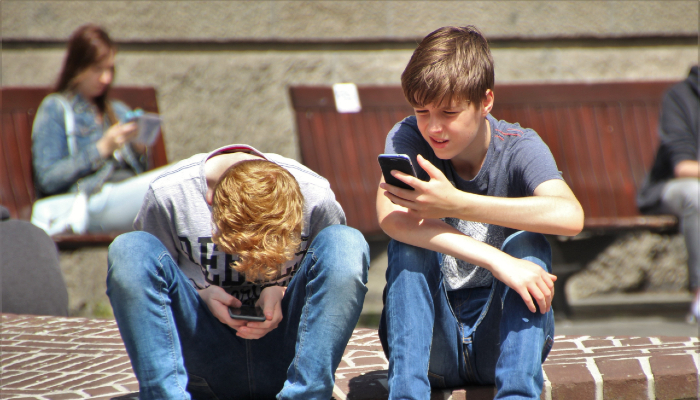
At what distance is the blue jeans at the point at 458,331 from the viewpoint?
6.14 ft

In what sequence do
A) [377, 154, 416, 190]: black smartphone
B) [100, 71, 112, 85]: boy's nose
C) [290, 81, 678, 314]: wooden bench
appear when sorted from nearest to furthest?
[377, 154, 416, 190]: black smartphone → [100, 71, 112, 85]: boy's nose → [290, 81, 678, 314]: wooden bench

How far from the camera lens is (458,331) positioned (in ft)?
6.81

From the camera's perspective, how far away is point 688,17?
523cm

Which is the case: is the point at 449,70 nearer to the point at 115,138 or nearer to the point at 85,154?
the point at 115,138

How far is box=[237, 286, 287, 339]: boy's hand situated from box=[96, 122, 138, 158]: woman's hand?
2.33 m

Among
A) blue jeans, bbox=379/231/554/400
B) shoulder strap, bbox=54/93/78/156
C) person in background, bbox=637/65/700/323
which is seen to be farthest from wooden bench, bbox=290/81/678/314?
blue jeans, bbox=379/231/554/400

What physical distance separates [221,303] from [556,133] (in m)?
3.34

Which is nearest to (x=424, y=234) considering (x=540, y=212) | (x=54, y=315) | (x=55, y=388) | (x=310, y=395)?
(x=540, y=212)

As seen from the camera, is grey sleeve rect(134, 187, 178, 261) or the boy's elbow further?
grey sleeve rect(134, 187, 178, 261)

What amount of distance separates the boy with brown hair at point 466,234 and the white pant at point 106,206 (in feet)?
7.40

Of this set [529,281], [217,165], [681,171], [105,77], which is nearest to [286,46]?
[105,77]

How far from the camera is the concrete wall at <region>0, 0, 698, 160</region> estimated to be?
499cm

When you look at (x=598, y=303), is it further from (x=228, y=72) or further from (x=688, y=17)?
(x=228, y=72)

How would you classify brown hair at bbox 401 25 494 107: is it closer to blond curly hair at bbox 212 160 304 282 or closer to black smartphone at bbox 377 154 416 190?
black smartphone at bbox 377 154 416 190
